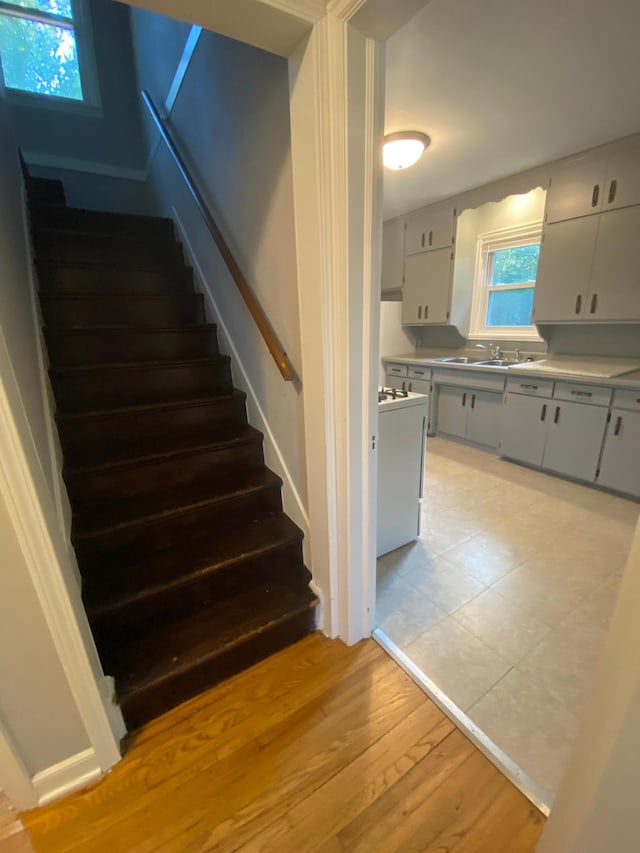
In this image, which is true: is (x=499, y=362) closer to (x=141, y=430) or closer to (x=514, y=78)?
(x=514, y=78)

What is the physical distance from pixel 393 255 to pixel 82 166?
3.15m

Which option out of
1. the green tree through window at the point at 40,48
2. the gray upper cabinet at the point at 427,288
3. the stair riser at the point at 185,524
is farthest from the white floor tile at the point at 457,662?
the green tree through window at the point at 40,48

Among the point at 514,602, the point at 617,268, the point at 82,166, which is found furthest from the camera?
the point at 82,166

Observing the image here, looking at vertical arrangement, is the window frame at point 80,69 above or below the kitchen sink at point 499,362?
above

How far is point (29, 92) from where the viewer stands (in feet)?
9.82

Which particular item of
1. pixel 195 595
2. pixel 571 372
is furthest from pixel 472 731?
pixel 571 372

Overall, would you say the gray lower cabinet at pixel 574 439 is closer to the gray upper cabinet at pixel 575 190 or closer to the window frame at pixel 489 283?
the window frame at pixel 489 283

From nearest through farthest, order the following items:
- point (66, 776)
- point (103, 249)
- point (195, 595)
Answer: point (66, 776), point (195, 595), point (103, 249)

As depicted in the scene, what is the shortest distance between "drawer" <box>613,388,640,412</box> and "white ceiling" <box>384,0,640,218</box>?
66.4 inches

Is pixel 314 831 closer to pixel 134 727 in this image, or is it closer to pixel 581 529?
pixel 134 727

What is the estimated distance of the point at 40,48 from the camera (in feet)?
9.91

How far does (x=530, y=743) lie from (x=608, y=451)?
7.33 ft

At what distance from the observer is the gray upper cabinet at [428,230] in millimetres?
3611

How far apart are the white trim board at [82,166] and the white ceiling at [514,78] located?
8.18 ft
